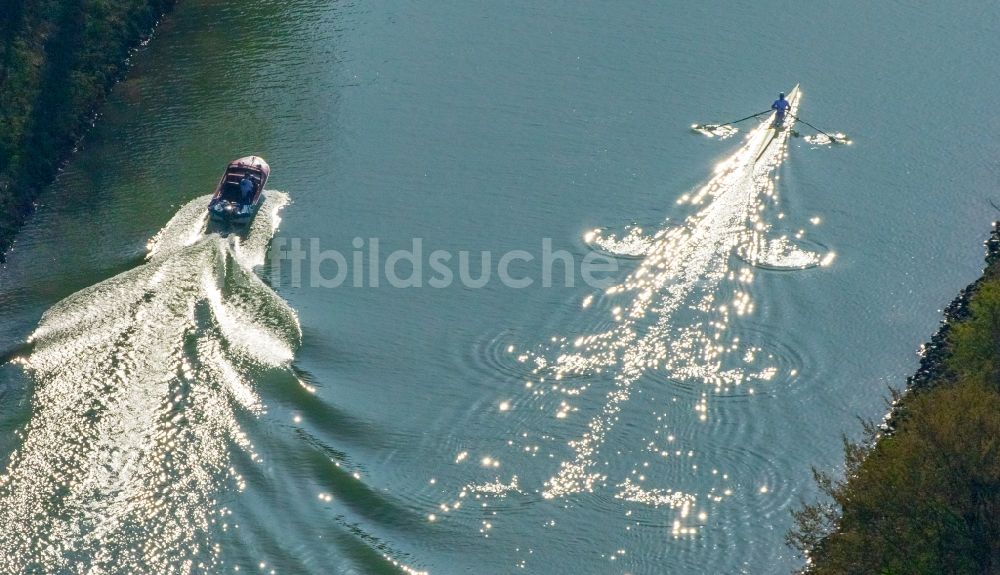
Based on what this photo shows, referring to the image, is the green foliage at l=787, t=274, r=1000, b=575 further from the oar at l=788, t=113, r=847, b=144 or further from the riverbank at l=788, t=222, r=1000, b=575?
the oar at l=788, t=113, r=847, b=144

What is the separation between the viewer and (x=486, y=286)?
49812 mm

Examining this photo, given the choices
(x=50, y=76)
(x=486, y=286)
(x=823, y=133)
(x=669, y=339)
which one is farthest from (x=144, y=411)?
(x=823, y=133)

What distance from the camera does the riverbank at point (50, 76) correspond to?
5778cm

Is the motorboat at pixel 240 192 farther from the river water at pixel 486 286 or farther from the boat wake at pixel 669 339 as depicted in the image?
the boat wake at pixel 669 339

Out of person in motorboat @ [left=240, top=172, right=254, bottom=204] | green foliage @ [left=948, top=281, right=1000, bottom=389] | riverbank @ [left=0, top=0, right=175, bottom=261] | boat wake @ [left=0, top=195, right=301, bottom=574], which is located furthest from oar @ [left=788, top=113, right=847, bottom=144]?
riverbank @ [left=0, top=0, right=175, bottom=261]

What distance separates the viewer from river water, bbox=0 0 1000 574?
39812 millimetres

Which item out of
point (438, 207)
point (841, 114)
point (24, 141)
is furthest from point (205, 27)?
point (841, 114)

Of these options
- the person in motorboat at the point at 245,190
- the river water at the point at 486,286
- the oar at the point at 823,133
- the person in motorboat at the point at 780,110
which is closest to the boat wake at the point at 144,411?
the river water at the point at 486,286

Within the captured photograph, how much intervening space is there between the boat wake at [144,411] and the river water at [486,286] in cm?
13

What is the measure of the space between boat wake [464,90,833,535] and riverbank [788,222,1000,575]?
4549mm

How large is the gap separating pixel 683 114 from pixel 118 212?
28673mm

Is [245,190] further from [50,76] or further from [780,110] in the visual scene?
[780,110]

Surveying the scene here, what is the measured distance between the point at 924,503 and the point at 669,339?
14.0m

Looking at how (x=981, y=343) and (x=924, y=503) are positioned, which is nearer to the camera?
(x=924, y=503)
